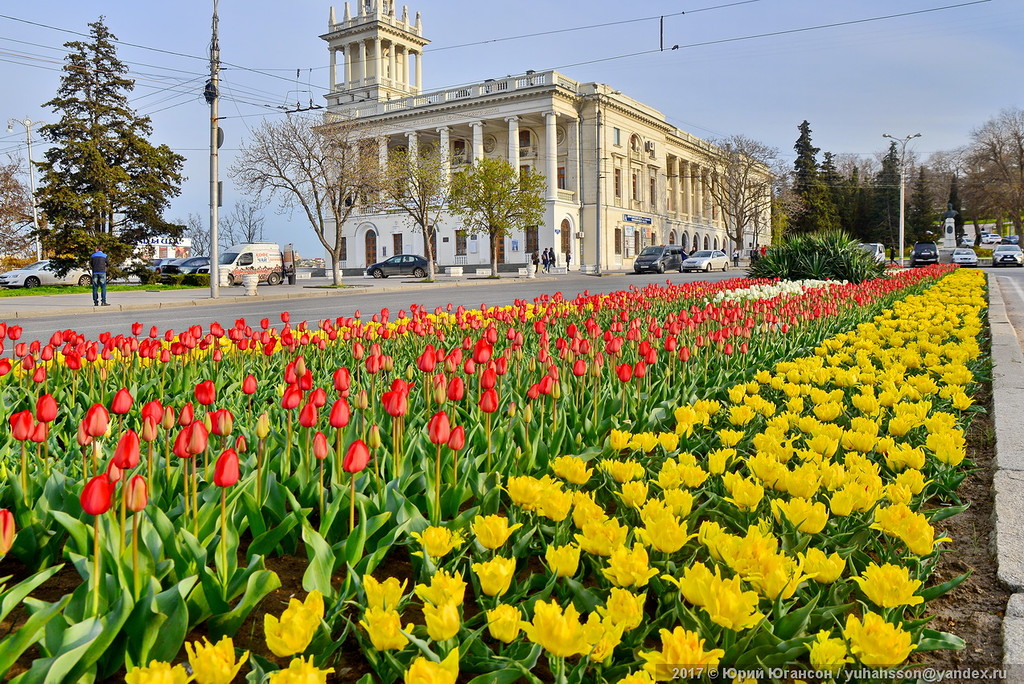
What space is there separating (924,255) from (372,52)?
47173mm

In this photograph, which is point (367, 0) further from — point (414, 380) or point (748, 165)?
point (414, 380)

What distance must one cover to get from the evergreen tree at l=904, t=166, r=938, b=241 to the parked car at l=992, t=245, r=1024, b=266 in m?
32.6

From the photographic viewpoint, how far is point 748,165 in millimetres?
66688

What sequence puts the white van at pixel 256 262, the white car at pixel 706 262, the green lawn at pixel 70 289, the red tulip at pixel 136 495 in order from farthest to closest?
the white car at pixel 706 262 → the white van at pixel 256 262 → the green lawn at pixel 70 289 → the red tulip at pixel 136 495

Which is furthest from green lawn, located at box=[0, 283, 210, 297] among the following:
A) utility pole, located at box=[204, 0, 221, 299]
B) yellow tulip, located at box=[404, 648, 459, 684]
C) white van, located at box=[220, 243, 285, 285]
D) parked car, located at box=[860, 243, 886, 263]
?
yellow tulip, located at box=[404, 648, 459, 684]

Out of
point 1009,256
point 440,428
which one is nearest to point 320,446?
point 440,428

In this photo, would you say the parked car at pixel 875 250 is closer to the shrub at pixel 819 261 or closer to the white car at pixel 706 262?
the shrub at pixel 819 261

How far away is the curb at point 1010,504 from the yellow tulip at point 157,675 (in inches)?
67.9

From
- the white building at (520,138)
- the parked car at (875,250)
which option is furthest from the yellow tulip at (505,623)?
the white building at (520,138)

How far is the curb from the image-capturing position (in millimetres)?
1939

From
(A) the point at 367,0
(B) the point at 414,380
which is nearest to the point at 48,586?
(B) the point at 414,380

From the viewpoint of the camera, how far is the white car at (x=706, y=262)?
47.4m

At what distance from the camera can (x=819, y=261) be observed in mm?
16688

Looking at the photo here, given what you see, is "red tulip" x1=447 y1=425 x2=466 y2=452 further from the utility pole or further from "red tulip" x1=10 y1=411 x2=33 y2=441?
the utility pole
